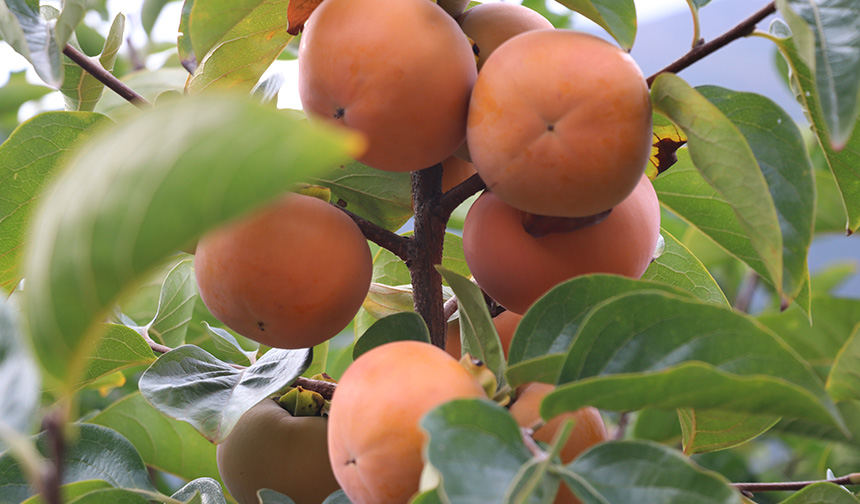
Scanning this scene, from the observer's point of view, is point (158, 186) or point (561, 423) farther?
point (561, 423)

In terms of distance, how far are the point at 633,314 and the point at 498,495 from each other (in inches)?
6.4

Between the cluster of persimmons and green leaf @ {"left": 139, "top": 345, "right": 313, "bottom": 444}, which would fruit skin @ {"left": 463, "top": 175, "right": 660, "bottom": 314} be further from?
green leaf @ {"left": 139, "top": 345, "right": 313, "bottom": 444}

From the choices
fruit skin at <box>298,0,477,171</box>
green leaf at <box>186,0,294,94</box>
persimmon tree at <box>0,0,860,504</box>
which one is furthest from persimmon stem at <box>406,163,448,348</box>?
green leaf at <box>186,0,294,94</box>

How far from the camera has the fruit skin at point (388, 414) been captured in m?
0.49

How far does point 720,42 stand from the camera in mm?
636

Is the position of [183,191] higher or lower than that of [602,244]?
higher

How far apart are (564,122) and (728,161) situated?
0.44 feet

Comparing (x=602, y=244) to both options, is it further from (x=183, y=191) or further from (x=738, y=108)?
(x=183, y=191)

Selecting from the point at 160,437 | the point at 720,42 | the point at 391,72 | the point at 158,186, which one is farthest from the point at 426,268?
the point at 160,437

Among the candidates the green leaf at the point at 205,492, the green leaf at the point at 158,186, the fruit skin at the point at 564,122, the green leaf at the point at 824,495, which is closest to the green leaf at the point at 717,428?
the green leaf at the point at 824,495

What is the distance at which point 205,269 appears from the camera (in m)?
0.68

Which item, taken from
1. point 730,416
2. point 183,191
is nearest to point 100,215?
point 183,191

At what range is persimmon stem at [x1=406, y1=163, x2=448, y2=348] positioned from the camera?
2.48 feet

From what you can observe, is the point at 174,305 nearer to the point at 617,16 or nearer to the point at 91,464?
the point at 91,464
